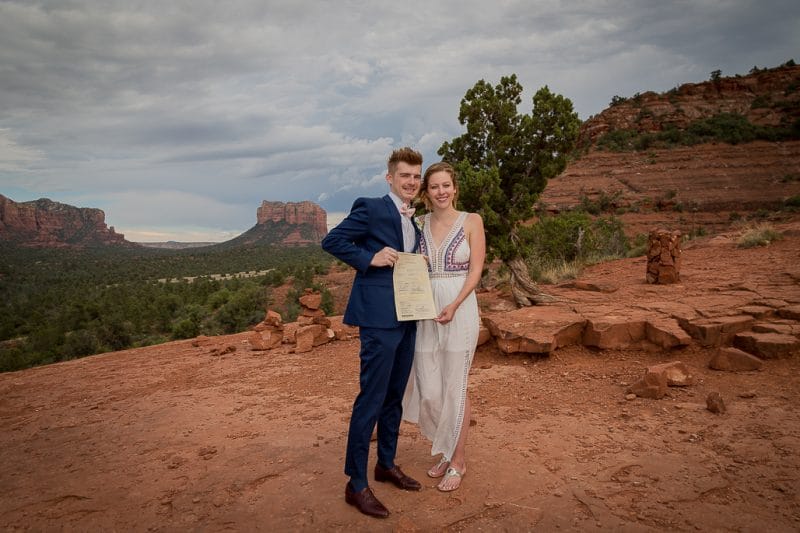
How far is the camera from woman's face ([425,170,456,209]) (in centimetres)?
315

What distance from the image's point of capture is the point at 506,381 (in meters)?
5.53

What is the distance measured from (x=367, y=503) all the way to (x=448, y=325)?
4.25ft

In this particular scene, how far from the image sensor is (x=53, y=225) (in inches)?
4545

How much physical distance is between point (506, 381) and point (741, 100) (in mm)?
55807

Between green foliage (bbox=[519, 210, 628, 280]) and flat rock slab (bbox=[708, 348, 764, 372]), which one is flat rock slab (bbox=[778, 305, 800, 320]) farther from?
green foliage (bbox=[519, 210, 628, 280])

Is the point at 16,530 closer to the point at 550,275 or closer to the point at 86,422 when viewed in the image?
the point at 86,422

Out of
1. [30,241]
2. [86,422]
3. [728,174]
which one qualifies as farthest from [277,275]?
[30,241]

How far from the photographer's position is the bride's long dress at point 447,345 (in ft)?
10.3

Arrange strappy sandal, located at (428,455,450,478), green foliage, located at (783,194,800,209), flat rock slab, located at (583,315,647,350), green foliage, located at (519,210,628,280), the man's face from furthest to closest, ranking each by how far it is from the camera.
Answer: green foliage, located at (783,194,800,209), green foliage, located at (519,210,628,280), flat rock slab, located at (583,315,647,350), strappy sandal, located at (428,455,450,478), the man's face

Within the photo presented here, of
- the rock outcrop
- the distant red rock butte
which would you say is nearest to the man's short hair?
the rock outcrop

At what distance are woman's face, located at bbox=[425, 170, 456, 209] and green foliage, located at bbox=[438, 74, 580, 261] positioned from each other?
585 cm

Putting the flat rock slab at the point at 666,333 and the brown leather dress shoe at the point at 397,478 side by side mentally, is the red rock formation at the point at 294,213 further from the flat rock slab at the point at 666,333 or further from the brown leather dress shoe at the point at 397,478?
the brown leather dress shoe at the point at 397,478

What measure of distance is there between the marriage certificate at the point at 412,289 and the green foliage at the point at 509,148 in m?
6.22

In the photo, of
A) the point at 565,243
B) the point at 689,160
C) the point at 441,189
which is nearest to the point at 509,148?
the point at 441,189
